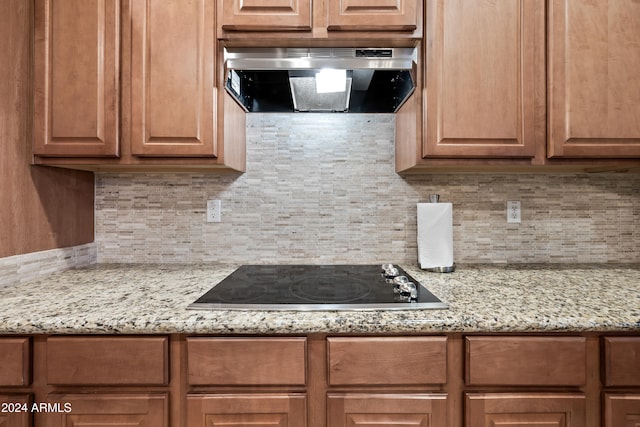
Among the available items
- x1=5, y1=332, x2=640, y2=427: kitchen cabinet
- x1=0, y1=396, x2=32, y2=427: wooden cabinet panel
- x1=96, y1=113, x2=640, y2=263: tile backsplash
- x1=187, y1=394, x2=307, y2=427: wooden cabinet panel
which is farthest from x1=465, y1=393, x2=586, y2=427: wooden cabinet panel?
x1=0, y1=396, x2=32, y2=427: wooden cabinet panel

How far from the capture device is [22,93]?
129 centimetres

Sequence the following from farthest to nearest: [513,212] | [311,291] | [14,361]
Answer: [513,212]
[311,291]
[14,361]

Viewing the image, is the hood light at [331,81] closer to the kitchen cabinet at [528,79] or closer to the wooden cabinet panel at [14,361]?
the kitchen cabinet at [528,79]

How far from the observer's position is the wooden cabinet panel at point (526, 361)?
954mm

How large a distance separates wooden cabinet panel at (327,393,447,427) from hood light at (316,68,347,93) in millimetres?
1141

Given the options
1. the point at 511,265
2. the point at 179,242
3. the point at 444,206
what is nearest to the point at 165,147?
the point at 179,242

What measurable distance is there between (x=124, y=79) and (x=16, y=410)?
1143 mm

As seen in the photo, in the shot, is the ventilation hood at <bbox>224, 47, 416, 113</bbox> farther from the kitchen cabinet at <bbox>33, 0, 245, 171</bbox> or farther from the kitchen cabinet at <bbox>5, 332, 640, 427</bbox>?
the kitchen cabinet at <bbox>5, 332, 640, 427</bbox>

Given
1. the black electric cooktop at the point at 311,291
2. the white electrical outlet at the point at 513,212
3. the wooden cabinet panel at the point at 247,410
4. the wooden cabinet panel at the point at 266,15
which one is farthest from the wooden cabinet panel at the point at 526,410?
the wooden cabinet panel at the point at 266,15

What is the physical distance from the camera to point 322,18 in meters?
1.31

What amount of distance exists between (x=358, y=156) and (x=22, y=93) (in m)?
1.41

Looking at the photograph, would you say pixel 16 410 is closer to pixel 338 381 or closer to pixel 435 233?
pixel 338 381

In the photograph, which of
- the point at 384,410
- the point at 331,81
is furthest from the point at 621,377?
the point at 331,81

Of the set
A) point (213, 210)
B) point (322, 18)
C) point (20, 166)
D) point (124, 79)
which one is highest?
point (322, 18)
